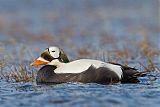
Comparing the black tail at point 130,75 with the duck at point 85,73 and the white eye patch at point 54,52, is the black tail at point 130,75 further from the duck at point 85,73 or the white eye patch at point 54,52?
the white eye patch at point 54,52

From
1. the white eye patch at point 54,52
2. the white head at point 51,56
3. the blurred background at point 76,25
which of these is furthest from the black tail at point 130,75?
the blurred background at point 76,25

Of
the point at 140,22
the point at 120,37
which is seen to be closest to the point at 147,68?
the point at 120,37

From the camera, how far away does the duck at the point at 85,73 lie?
943 centimetres

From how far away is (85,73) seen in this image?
9414mm

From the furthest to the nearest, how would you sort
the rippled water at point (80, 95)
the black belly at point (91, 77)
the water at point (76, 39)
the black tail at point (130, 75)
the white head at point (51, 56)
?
the white head at point (51, 56), the black tail at point (130, 75), the black belly at point (91, 77), the water at point (76, 39), the rippled water at point (80, 95)

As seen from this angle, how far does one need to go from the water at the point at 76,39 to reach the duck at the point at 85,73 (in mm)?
225

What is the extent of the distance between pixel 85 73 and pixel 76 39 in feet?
27.2

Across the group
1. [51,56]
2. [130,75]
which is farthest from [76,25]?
[130,75]

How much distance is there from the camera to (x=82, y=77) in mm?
9406

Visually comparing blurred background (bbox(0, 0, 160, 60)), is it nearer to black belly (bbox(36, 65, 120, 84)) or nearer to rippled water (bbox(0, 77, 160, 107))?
black belly (bbox(36, 65, 120, 84))

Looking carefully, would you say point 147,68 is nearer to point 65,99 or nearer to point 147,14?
point 65,99

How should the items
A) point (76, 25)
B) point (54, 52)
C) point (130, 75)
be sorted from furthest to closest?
point (76, 25)
point (54, 52)
point (130, 75)

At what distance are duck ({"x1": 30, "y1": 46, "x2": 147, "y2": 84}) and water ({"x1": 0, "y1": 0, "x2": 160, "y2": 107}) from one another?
0.74 ft

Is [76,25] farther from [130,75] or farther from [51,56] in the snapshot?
[130,75]
